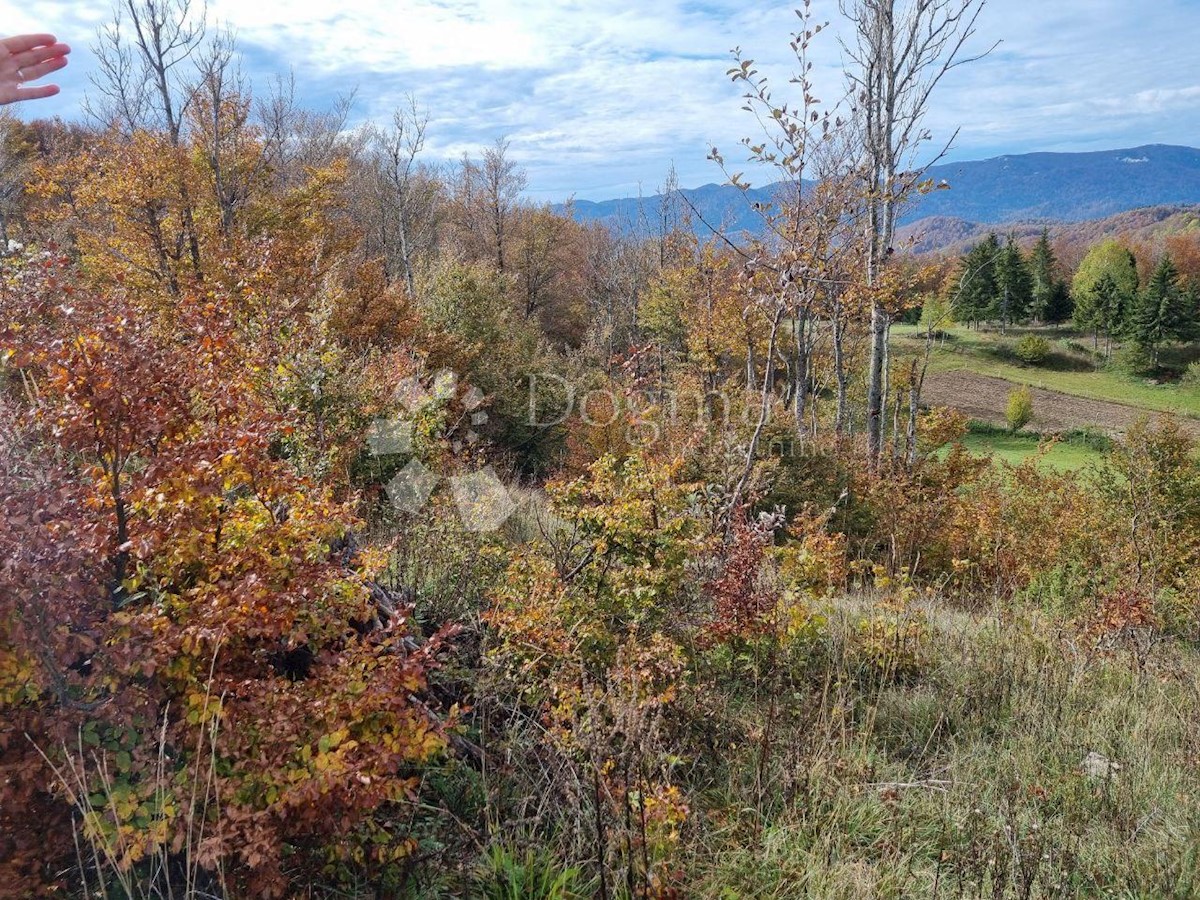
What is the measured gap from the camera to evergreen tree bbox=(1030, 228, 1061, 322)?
182 feet

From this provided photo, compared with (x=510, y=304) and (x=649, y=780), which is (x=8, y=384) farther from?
(x=510, y=304)

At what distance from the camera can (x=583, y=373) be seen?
21.7 meters

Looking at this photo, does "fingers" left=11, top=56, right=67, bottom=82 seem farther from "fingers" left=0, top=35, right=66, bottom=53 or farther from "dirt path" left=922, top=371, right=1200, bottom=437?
"dirt path" left=922, top=371, right=1200, bottom=437

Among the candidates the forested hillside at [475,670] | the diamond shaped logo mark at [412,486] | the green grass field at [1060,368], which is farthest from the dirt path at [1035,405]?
the forested hillside at [475,670]

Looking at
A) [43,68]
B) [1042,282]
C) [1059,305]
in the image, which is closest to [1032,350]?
[1059,305]

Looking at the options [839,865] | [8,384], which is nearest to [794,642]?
[839,865]

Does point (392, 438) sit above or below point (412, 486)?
above

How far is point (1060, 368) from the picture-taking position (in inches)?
1982

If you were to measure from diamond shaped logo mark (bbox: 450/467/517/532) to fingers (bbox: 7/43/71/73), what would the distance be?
12.0 ft

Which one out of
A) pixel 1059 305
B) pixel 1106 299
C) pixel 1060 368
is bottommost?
pixel 1060 368

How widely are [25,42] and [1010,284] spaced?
6267 cm

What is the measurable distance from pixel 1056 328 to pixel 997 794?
65078 mm

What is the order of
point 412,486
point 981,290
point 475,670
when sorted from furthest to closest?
point 981,290, point 412,486, point 475,670

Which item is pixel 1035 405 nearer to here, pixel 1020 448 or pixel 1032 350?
pixel 1020 448
